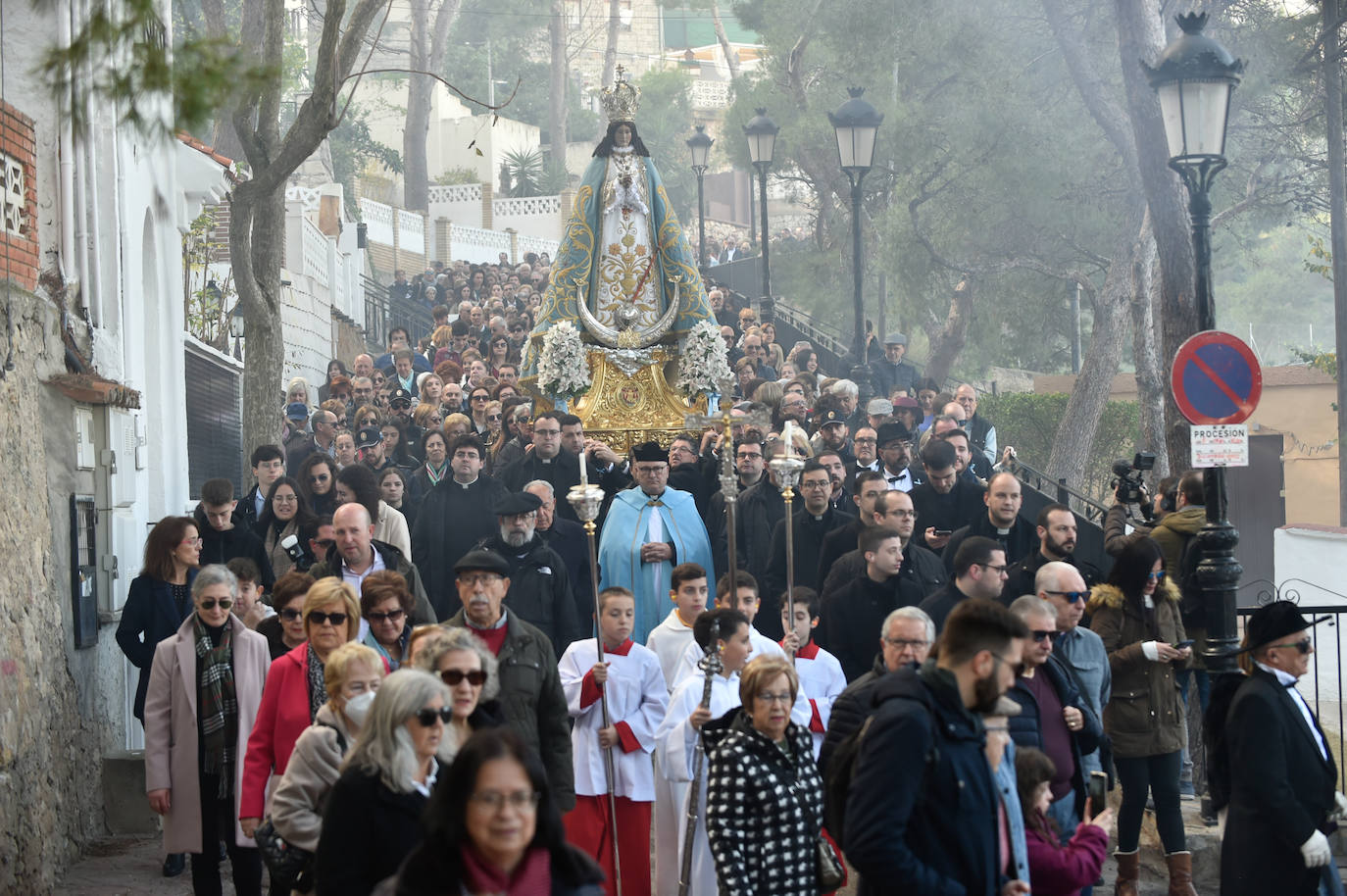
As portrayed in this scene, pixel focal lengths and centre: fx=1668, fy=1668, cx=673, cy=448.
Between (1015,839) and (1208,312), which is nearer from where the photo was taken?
(1015,839)

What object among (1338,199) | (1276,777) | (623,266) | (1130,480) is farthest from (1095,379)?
(1276,777)

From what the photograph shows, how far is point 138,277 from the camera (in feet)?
39.7

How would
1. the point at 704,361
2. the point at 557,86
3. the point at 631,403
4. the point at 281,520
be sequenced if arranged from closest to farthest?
the point at 281,520 → the point at 704,361 → the point at 631,403 → the point at 557,86

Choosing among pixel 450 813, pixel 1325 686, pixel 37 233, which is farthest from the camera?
pixel 1325 686

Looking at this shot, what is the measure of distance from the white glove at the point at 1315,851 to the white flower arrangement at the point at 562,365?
393 inches

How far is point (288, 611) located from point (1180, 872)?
182 inches

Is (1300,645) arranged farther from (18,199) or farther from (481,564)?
(18,199)

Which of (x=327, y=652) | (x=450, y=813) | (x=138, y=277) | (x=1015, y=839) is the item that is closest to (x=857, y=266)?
(x=138, y=277)

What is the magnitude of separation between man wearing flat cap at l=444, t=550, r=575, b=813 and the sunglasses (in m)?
0.45

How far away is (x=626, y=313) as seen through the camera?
16.4m

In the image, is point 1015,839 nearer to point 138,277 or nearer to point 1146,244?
point 138,277

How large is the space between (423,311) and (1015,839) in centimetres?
2985

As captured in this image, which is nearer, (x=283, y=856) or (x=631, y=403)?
(x=283, y=856)

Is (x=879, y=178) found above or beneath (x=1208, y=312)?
above
